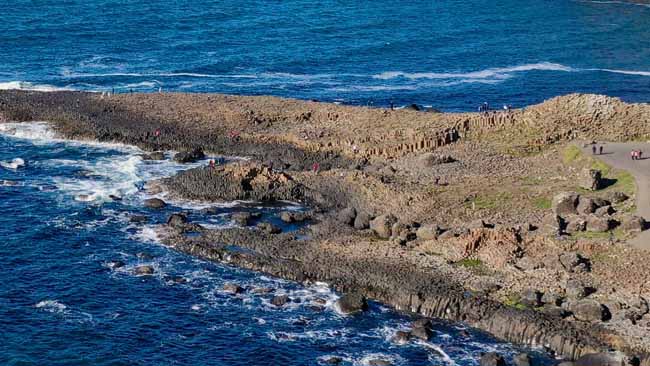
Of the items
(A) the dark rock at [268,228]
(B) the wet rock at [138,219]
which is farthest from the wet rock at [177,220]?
(A) the dark rock at [268,228]

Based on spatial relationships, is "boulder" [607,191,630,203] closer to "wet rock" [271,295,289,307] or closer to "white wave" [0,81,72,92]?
"wet rock" [271,295,289,307]

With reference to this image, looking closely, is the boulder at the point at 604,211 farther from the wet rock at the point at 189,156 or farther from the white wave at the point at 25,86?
the white wave at the point at 25,86

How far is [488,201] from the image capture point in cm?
12438

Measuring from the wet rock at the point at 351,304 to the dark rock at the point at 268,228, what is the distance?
1875cm

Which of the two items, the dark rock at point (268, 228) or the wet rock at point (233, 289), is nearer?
the wet rock at point (233, 289)

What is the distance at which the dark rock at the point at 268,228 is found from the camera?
121 metres

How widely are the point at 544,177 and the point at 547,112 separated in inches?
672

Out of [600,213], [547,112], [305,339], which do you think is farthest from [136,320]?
[547,112]

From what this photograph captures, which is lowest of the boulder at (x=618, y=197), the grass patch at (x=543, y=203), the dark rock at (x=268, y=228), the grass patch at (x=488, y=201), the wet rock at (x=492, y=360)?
the wet rock at (x=492, y=360)

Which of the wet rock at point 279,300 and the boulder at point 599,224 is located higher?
the boulder at point 599,224

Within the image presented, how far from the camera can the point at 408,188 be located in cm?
12962

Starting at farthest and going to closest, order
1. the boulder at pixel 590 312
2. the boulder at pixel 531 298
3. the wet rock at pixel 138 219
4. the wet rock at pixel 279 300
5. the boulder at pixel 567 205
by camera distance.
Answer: the wet rock at pixel 138 219 < the boulder at pixel 567 205 < the wet rock at pixel 279 300 < the boulder at pixel 531 298 < the boulder at pixel 590 312

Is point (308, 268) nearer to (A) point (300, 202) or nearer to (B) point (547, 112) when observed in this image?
(A) point (300, 202)

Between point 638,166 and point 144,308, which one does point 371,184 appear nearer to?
point 638,166
